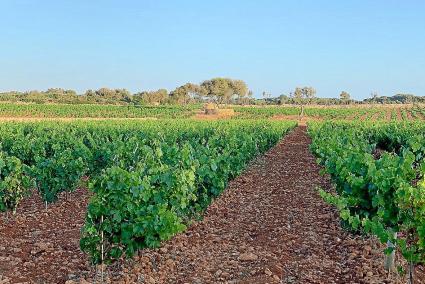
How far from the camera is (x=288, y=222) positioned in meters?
10.3

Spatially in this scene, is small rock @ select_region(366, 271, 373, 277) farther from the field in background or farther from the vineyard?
the field in background

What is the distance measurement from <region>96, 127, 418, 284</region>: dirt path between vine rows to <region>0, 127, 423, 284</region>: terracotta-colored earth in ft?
0.05

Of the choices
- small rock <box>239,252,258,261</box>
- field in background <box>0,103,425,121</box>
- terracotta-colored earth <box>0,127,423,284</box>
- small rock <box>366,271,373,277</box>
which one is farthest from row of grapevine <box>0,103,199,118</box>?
small rock <box>366,271,373,277</box>

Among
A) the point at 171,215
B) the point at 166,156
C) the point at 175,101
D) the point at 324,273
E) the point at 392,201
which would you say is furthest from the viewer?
the point at 175,101

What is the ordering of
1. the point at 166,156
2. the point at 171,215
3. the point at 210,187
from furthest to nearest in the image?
the point at 166,156
the point at 210,187
the point at 171,215

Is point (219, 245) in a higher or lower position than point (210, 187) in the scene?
lower

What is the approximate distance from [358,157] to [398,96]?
565 feet

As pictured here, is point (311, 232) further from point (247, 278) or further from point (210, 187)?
point (247, 278)

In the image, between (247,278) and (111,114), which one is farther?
(111,114)

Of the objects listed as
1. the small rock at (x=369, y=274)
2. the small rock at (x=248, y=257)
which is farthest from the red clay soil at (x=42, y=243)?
the small rock at (x=369, y=274)

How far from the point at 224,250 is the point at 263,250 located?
653 millimetres

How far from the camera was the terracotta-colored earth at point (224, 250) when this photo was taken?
695cm

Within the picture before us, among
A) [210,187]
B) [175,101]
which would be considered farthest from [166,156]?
[175,101]

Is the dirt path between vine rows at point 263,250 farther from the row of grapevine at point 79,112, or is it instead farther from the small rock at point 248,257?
the row of grapevine at point 79,112
